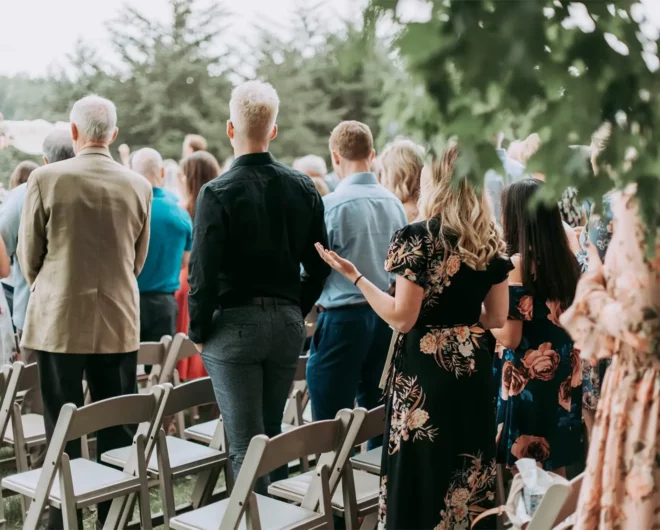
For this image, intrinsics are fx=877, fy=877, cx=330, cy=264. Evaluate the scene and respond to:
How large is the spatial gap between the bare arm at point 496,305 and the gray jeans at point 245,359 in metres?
0.78

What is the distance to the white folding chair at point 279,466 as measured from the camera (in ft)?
8.31

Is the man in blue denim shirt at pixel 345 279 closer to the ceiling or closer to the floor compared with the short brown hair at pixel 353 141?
closer to the floor

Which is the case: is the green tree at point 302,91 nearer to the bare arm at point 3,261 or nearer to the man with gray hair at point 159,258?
the man with gray hair at point 159,258

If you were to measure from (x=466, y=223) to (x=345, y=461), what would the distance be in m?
0.89

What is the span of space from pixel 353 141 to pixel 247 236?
1068 mm

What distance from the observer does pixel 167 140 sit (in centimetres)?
1938

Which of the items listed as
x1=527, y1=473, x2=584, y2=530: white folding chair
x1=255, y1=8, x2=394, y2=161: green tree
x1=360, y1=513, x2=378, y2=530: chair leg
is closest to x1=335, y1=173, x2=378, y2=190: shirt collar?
x1=360, y1=513, x2=378, y2=530: chair leg

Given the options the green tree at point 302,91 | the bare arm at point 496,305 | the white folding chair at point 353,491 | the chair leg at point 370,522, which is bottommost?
the chair leg at point 370,522

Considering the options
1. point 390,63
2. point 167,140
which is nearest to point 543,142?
point 390,63

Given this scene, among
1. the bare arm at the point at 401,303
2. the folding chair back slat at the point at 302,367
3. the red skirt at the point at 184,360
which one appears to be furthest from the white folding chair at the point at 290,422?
the red skirt at the point at 184,360

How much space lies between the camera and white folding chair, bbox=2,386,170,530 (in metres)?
3.00

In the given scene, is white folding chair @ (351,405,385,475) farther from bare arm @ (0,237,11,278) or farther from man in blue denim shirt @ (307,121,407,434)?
bare arm @ (0,237,11,278)

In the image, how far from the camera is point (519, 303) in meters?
3.38

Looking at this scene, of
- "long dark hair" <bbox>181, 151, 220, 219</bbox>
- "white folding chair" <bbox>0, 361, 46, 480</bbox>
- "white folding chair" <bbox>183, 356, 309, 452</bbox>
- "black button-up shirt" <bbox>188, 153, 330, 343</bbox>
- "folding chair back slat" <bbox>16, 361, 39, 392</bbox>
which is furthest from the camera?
"long dark hair" <bbox>181, 151, 220, 219</bbox>
